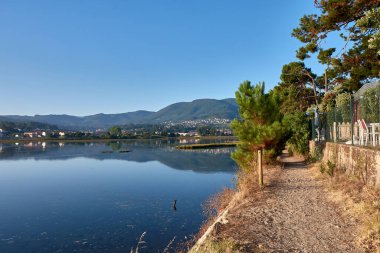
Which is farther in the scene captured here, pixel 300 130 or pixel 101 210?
Answer: pixel 300 130

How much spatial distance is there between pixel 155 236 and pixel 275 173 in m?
6.36

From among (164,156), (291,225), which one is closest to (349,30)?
(291,225)

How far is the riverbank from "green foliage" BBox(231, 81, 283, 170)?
233 inches

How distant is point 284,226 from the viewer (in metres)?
7.06

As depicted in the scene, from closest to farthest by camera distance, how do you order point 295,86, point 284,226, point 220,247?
point 220,247, point 284,226, point 295,86

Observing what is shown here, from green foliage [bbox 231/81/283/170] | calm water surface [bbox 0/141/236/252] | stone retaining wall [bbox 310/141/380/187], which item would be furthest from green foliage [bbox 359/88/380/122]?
calm water surface [bbox 0/141/236/252]

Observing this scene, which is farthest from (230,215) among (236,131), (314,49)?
(314,49)

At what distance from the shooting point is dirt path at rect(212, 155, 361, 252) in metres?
5.82

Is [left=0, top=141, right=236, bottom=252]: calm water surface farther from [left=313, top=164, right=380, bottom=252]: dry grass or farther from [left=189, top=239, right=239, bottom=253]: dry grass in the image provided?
[left=189, top=239, right=239, bottom=253]: dry grass

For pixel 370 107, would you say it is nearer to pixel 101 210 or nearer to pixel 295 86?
pixel 101 210

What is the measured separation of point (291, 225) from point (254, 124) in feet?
36.1

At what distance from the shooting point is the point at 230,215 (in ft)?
27.2

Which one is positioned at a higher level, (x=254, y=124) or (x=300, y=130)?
(x=254, y=124)

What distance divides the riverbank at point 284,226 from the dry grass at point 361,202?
0.14m
